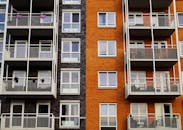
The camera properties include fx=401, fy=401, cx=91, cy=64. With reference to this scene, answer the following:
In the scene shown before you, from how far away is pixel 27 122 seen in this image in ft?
92.3

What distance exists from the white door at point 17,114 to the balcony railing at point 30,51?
140 inches

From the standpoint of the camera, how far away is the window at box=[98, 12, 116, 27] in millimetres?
32062

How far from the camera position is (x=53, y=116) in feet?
94.5

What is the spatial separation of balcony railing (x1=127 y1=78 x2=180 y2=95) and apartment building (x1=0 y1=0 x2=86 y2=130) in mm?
3880

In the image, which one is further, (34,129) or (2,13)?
(2,13)

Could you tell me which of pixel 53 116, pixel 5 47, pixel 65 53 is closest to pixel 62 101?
pixel 53 116

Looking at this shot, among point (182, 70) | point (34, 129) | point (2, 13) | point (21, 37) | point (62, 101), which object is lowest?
point (34, 129)

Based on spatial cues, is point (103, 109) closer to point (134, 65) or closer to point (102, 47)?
point (134, 65)

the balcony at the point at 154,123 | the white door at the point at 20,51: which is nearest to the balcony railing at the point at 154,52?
the balcony at the point at 154,123

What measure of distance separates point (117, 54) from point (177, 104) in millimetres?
5891

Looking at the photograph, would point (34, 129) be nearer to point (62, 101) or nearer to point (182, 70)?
point (62, 101)

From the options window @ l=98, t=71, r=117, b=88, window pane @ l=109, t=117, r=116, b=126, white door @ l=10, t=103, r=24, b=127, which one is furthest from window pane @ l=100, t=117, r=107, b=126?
white door @ l=10, t=103, r=24, b=127

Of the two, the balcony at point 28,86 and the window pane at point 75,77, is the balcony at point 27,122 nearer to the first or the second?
the balcony at point 28,86

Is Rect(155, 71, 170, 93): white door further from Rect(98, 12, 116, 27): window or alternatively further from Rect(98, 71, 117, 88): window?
Rect(98, 12, 116, 27): window
